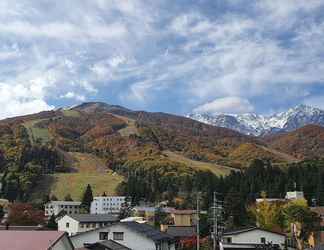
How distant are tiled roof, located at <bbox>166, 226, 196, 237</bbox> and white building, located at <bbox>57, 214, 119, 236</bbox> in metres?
8.25

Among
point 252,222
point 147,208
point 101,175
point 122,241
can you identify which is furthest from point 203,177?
point 122,241

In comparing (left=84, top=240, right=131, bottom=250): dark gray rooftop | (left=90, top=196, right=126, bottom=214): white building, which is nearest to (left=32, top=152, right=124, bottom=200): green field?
(left=90, top=196, right=126, bottom=214): white building

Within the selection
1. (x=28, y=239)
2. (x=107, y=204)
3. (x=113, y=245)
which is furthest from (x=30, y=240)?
(x=107, y=204)

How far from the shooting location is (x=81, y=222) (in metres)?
67.9

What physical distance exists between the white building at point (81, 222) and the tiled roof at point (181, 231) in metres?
8.25

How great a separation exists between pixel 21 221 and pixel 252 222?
33294 millimetres

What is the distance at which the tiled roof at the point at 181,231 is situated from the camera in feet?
204

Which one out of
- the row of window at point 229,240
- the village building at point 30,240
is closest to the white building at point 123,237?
the row of window at point 229,240

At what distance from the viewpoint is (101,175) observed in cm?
17525

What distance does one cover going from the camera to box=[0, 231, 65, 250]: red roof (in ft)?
88.6

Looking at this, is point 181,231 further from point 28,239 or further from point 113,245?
point 28,239

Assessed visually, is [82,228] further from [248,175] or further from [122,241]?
[248,175]

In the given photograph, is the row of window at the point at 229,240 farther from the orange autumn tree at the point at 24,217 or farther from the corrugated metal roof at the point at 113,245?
the orange autumn tree at the point at 24,217

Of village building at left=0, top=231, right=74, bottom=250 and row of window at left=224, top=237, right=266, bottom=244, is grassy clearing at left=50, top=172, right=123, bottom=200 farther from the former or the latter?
village building at left=0, top=231, right=74, bottom=250
